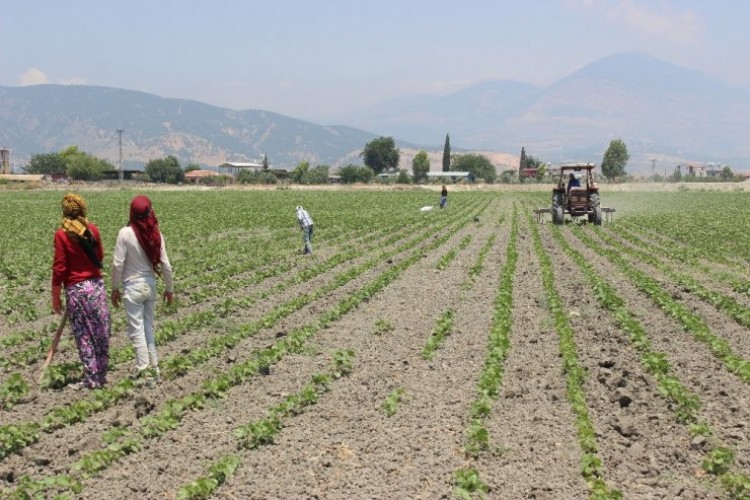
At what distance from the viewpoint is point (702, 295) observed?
12.8 m

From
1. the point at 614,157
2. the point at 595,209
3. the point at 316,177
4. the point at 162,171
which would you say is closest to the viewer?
the point at 595,209

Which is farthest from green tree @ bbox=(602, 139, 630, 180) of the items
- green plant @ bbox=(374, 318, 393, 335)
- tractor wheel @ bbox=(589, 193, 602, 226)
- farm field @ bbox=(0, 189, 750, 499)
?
green plant @ bbox=(374, 318, 393, 335)

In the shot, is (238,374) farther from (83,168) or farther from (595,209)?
(83,168)

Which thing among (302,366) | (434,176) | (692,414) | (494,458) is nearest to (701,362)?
(692,414)

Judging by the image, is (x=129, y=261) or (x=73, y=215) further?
(x=129, y=261)

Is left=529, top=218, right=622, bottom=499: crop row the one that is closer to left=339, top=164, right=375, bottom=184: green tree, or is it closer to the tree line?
the tree line

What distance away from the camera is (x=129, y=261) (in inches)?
302

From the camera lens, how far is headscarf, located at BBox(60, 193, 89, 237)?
741 centimetres

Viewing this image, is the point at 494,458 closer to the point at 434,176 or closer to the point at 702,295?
the point at 702,295

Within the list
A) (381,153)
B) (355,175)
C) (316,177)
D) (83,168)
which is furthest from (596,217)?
(381,153)

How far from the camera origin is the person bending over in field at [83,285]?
7441 millimetres

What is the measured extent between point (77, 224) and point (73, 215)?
10 centimetres

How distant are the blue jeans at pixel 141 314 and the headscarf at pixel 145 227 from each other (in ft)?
0.92

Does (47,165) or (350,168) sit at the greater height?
(350,168)
